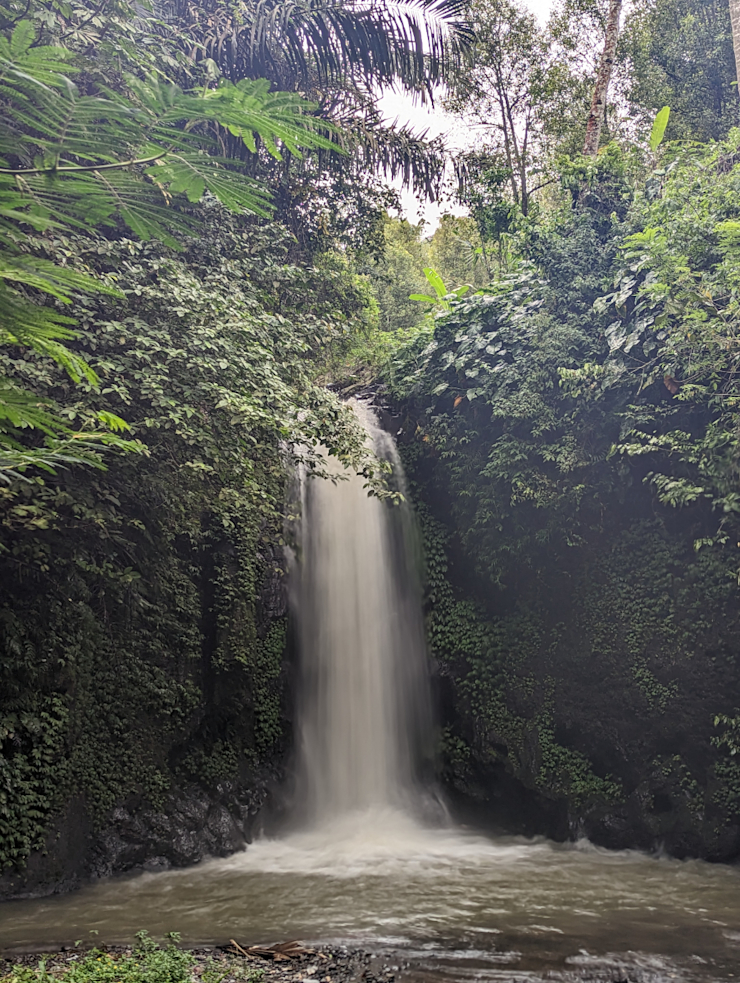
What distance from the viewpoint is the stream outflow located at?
430 centimetres

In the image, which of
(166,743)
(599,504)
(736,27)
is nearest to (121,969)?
(166,743)

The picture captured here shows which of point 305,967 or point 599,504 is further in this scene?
point 599,504

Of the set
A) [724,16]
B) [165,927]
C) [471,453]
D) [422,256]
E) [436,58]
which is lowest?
[165,927]

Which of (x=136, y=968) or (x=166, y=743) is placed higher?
(x=166, y=743)

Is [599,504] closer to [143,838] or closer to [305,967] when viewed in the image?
[305,967]

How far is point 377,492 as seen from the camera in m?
7.54

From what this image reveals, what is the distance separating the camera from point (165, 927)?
4719mm

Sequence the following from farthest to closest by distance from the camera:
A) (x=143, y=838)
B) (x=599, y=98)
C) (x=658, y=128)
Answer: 1. (x=599, y=98)
2. (x=658, y=128)
3. (x=143, y=838)

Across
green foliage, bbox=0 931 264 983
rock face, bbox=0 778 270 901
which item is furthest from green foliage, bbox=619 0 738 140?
green foliage, bbox=0 931 264 983

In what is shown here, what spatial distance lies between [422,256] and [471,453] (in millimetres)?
24109

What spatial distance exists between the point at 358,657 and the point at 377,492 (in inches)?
91.4

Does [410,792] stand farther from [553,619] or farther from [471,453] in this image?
[471,453]

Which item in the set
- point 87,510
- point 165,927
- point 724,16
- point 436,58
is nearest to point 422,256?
point 724,16

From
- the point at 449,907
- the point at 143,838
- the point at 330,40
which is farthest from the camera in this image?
the point at 330,40
